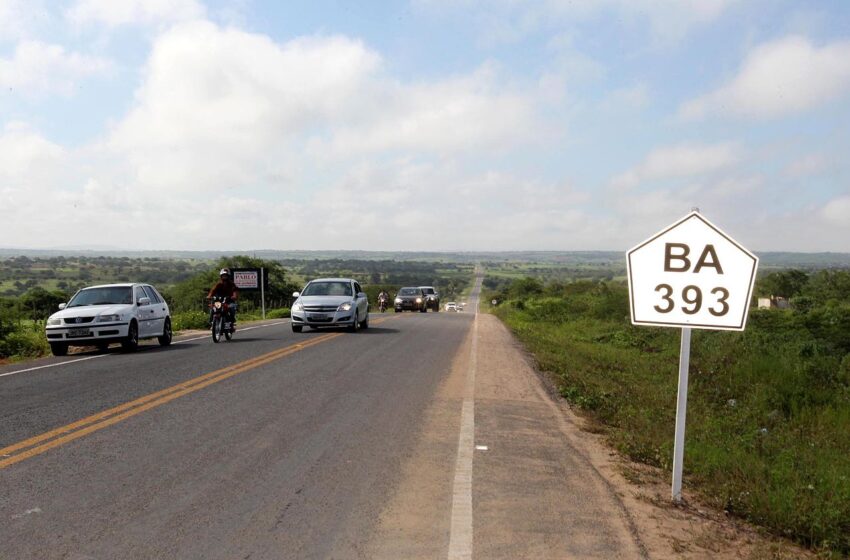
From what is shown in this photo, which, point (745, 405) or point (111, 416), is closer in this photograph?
point (111, 416)

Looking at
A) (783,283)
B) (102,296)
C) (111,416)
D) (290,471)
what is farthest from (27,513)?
(783,283)

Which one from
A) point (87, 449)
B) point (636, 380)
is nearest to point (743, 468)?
point (87, 449)

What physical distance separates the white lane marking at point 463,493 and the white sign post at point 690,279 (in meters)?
1.86

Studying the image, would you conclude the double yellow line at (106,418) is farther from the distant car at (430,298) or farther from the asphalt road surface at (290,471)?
the distant car at (430,298)

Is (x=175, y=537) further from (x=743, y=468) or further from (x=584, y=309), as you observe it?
(x=584, y=309)

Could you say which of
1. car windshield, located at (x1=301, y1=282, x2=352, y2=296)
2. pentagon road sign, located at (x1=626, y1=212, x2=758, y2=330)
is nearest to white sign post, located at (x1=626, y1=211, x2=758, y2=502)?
pentagon road sign, located at (x1=626, y1=212, x2=758, y2=330)

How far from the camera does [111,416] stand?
29.1ft

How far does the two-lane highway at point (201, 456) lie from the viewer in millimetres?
4934

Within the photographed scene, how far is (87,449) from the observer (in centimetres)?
721

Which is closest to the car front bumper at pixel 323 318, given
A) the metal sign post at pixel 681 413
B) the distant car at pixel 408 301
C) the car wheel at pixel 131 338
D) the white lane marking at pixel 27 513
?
the car wheel at pixel 131 338

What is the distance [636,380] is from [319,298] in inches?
383

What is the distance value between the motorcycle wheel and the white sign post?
1520 centimetres

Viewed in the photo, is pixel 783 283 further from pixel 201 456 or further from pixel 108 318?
pixel 201 456

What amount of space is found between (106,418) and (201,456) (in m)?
2.36
